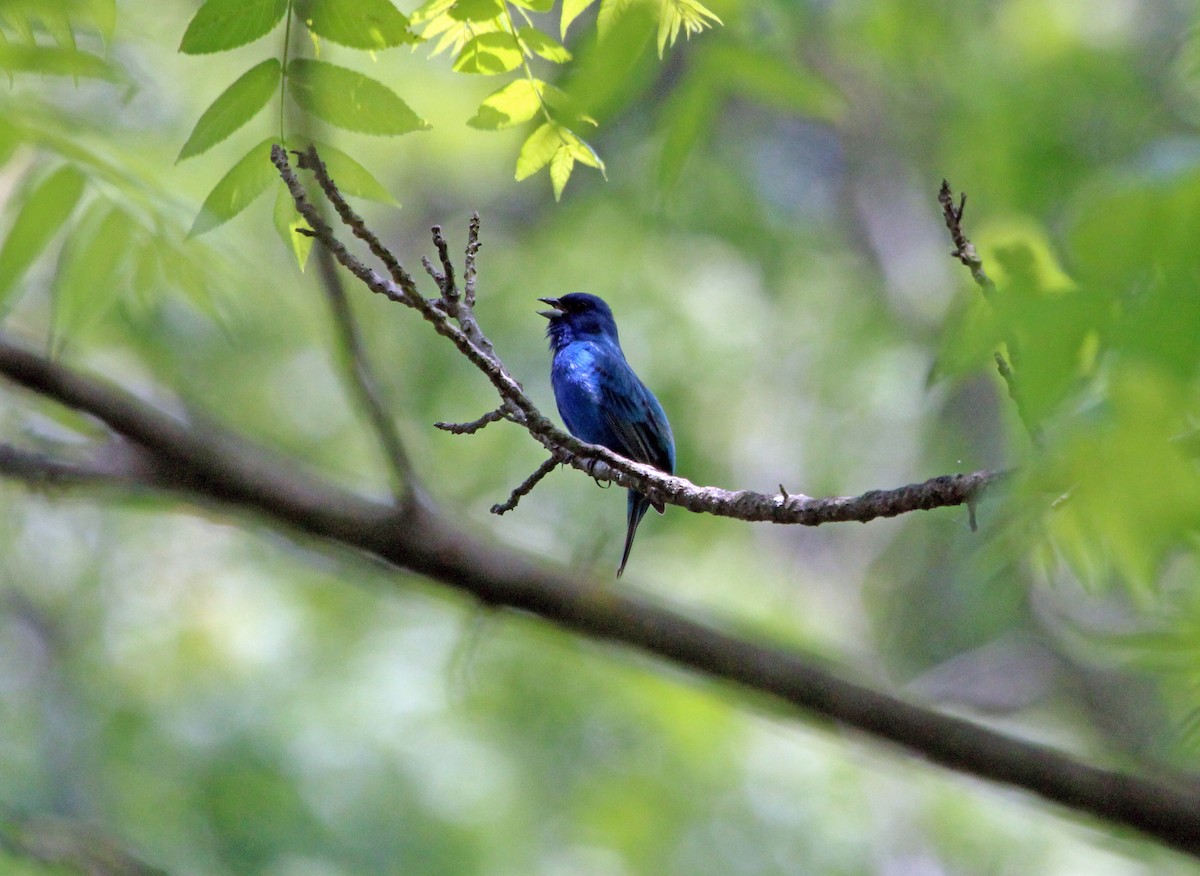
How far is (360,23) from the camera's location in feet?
7.80

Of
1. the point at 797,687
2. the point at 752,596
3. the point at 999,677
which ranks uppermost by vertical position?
the point at 999,677

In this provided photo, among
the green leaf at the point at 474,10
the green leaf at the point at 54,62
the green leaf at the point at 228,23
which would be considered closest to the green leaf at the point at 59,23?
the green leaf at the point at 54,62

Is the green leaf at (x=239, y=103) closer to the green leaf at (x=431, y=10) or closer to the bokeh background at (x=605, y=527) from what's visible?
the bokeh background at (x=605, y=527)

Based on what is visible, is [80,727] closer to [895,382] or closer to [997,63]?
[895,382]

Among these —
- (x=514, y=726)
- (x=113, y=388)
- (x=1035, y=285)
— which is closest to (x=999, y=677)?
(x=514, y=726)

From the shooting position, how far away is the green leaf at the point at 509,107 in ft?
8.37

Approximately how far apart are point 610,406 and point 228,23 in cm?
329

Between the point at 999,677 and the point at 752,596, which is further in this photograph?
the point at 999,677

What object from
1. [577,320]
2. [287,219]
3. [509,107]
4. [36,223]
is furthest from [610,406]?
[509,107]

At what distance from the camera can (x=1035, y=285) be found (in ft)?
5.23

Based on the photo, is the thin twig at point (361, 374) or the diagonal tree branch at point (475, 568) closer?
the thin twig at point (361, 374)

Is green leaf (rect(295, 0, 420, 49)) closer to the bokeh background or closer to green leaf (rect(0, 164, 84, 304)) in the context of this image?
the bokeh background

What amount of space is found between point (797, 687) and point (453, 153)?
293 inches

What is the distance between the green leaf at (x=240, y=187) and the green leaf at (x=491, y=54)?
50 centimetres
